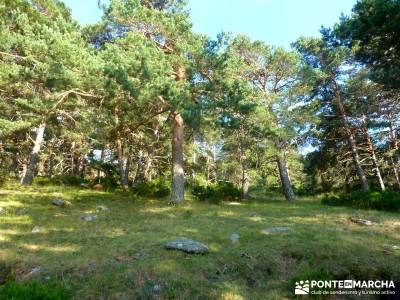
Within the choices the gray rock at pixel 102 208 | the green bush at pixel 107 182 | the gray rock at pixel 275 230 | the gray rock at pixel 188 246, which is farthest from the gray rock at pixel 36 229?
the green bush at pixel 107 182

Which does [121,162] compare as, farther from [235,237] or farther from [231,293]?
[231,293]

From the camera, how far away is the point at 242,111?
49.0 ft

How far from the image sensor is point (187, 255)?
838 centimetres

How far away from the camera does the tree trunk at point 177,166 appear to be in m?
17.0

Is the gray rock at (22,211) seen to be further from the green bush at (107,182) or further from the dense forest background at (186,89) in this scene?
the green bush at (107,182)

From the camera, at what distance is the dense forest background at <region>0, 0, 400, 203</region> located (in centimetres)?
1304

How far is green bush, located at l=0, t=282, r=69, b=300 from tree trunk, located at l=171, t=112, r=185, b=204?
10.9 m

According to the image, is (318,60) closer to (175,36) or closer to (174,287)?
(175,36)

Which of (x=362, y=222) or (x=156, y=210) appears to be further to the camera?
(x=156, y=210)

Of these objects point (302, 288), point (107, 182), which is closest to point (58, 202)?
point (107, 182)

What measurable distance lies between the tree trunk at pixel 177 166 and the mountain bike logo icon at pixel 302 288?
32.7 feet

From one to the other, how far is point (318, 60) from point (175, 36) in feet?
46.5

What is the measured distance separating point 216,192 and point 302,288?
1344 cm

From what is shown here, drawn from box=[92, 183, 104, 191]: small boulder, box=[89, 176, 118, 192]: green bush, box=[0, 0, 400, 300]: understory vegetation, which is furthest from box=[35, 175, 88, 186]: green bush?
box=[92, 183, 104, 191]: small boulder
